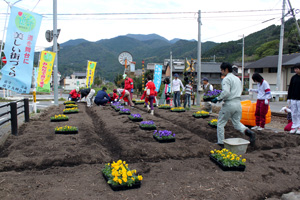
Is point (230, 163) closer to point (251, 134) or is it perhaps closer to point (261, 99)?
point (251, 134)

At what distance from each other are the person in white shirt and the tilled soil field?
0.76 metres

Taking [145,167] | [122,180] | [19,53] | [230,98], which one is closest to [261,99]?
[230,98]

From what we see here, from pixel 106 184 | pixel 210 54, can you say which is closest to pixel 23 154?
pixel 106 184

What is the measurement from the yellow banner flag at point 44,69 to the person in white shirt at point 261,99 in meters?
10.2

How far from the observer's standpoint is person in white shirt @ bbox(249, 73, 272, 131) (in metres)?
6.80

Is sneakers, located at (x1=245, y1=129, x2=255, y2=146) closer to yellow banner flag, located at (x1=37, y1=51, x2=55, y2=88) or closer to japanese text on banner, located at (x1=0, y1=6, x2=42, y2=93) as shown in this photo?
japanese text on banner, located at (x1=0, y1=6, x2=42, y2=93)

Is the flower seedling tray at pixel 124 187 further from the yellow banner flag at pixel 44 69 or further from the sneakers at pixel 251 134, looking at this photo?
the yellow banner flag at pixel 44 69

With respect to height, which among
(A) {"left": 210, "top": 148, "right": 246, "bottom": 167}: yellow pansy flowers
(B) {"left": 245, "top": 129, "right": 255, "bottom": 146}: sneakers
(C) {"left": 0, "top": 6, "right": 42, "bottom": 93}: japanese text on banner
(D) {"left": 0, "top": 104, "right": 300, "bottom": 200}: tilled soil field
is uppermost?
(C) {"left": 0, "top": 6, "right": 42, "bottom": 93}: japanese text on banner

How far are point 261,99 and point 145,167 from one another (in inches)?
182

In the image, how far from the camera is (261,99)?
697 centimetres

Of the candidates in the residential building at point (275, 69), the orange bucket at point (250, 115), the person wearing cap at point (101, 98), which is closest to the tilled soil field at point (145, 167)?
the orange bucket at point (250, 115)

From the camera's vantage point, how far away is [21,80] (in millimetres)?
6598

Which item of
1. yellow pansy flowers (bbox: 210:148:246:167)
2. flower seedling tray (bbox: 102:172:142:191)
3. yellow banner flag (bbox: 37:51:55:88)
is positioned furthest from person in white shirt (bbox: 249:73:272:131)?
yellow banner flag (bbox: 37:51:55:88)

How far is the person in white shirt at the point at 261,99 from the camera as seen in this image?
680 centimetres
